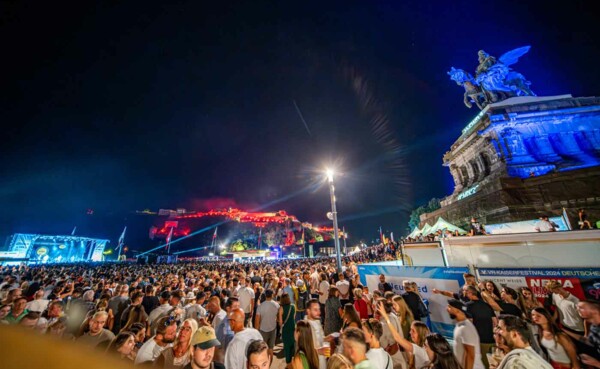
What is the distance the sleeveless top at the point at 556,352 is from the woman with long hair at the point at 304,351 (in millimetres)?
3935

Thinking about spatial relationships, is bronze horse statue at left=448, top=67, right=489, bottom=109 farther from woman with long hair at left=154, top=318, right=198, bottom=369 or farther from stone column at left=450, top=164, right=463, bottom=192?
woman with long hair at left=154, top=318, right=198, bottom=369

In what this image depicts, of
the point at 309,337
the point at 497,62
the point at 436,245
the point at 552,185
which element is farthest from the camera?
the point at 497,62

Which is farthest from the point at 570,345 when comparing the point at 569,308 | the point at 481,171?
the point at 481,171

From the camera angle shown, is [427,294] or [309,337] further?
[427,294]

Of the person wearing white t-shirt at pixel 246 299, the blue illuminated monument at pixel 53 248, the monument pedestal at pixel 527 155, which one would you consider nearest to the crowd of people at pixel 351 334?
the person wearing white t-shirt at pixel 246 299

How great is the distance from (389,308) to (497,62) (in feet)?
124

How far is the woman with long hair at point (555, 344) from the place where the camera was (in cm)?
348

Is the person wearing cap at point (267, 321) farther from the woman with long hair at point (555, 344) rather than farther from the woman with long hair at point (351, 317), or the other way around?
the woman with long hair at point (555, 344)

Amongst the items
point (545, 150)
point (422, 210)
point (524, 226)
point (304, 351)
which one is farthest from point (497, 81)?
point (304, 351)

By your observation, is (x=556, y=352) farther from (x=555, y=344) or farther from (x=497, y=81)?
(x=497, y=81)

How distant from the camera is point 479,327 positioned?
14.7 ft

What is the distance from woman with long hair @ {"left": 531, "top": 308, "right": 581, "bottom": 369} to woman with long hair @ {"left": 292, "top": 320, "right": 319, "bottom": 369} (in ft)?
12.9

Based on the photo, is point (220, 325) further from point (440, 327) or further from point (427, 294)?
point (427, 294)

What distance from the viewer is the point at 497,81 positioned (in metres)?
27.6
